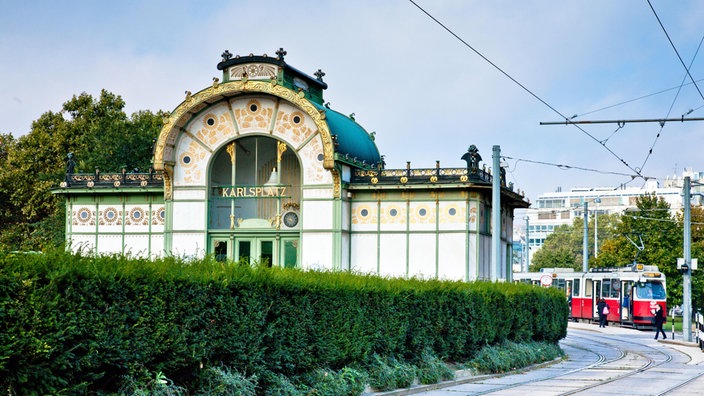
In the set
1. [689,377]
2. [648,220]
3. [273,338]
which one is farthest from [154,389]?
[648,220]

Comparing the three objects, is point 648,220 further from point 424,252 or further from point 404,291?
point 404,291

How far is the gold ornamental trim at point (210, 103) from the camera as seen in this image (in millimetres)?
33938

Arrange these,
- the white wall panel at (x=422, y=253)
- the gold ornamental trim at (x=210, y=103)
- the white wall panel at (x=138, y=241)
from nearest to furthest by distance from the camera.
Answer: the gold ornamental trim at (x=210, y=103), the white wall panel at (x=422, y=253), the white wall panel at (x=138, y=241)

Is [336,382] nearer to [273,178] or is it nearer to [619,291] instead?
[273,178]

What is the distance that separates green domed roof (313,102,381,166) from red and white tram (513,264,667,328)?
47.1 feet

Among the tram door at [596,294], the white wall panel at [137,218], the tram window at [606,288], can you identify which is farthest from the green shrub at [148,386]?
the tram door at [596,294]

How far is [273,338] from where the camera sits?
16922 mm

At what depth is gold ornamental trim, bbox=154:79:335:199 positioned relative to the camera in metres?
33.9

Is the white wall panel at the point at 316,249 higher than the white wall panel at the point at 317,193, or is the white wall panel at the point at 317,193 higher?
the white wall panel at the point at 317,193

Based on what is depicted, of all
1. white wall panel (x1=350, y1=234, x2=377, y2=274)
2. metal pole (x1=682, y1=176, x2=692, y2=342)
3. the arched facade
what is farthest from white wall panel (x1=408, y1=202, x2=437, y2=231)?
metal pole (x1=682, y1=176, x2=692, y2=342)

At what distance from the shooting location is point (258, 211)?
3575 centimetres

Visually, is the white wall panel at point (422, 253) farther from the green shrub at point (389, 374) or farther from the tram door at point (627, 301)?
the tram door at point (627, 301)

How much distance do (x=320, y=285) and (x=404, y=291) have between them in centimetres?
393

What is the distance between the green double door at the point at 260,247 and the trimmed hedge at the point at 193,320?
11.6m
